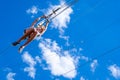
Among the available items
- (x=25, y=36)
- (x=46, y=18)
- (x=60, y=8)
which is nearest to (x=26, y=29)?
(x=25, y=36)

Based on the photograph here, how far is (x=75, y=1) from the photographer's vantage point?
56.1ft

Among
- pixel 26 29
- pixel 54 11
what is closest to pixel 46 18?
pixel 54 11

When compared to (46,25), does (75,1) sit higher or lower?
lower

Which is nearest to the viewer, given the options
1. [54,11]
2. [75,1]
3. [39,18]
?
[75,1]

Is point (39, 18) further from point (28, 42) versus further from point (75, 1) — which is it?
point (75, 1)

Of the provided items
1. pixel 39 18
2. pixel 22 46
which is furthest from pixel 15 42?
pixel 39 18

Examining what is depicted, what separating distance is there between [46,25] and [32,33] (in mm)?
1244

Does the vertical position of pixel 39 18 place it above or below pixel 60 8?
above

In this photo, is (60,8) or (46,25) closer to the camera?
(60,8)

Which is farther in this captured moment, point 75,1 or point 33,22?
point 33,22

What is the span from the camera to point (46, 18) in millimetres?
19344

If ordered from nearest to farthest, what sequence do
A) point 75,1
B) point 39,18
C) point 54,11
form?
1. point 75,1
2. point 54,11
3. point 39,18

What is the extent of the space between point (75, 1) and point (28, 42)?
5.21 meters

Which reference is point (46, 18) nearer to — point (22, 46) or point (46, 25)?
point (46, 25)
